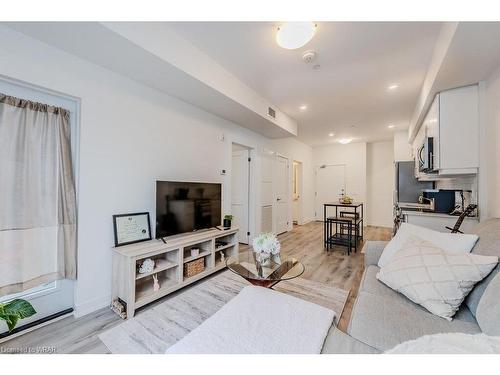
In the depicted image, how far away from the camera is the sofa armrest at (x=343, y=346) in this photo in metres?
0.93

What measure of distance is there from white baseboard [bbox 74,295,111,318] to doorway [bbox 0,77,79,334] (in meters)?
0.09

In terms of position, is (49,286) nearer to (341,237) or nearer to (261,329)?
(261,329)

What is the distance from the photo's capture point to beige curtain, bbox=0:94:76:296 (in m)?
1.59

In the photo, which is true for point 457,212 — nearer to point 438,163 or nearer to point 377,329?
point 438,163

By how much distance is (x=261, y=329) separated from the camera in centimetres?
98

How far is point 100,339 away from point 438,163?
12.0ft

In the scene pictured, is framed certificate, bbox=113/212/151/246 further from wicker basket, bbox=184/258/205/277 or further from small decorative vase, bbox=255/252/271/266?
small decorative vase, bbox=255/252/271/266

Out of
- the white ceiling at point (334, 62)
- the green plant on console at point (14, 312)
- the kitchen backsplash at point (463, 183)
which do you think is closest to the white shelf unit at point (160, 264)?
the green plant on console at point (14, 312)

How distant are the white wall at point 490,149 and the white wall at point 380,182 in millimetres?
4206

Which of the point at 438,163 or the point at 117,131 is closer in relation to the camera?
the point at 117,131

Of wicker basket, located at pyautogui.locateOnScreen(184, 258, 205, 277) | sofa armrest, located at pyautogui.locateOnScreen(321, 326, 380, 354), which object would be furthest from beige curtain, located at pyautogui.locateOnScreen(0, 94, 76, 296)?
sofa armrest, located at pyautogui.locateOnScreen(321, 326, 380, 354)
